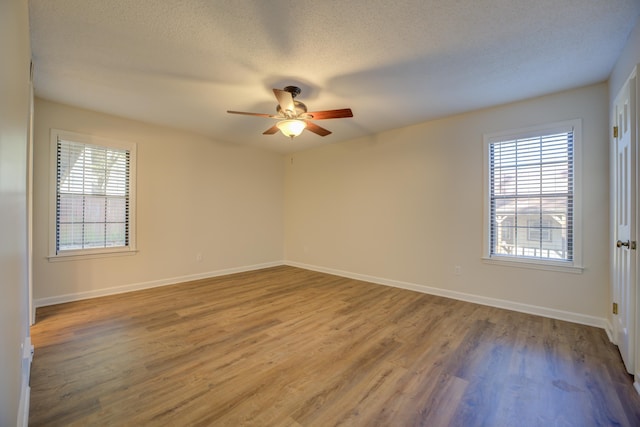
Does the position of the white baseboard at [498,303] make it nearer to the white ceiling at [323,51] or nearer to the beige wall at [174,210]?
the beige wall at [174,210]

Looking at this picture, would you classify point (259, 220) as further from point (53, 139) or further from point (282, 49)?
point (282, 49)

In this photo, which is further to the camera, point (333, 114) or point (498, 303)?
point (498, 303)

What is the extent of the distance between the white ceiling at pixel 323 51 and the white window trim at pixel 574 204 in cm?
42

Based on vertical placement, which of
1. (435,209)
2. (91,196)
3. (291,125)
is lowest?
(435,209)

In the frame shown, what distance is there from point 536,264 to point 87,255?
5.93m

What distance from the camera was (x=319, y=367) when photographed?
220 centimetres

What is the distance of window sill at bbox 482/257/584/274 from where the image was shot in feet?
10.2

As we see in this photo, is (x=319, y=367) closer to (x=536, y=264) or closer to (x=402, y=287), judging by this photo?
(x=402, y=287)

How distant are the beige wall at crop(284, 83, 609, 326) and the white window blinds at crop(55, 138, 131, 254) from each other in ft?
10.6

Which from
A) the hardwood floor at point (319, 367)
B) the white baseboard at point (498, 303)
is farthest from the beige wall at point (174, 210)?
the white baseboard at point (498, 303)

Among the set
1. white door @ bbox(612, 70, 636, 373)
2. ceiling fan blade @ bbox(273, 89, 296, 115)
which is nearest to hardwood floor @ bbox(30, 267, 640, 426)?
white door @ bbox(612, 70, 636, 373)

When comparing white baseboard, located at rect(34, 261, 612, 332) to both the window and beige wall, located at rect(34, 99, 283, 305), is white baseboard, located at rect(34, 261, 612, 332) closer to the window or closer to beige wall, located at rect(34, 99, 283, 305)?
beige wall, located at rect(34, 99, 283, 305)

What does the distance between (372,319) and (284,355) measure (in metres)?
1.22

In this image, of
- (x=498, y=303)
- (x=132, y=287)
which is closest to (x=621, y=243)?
(x=498, y=303)
